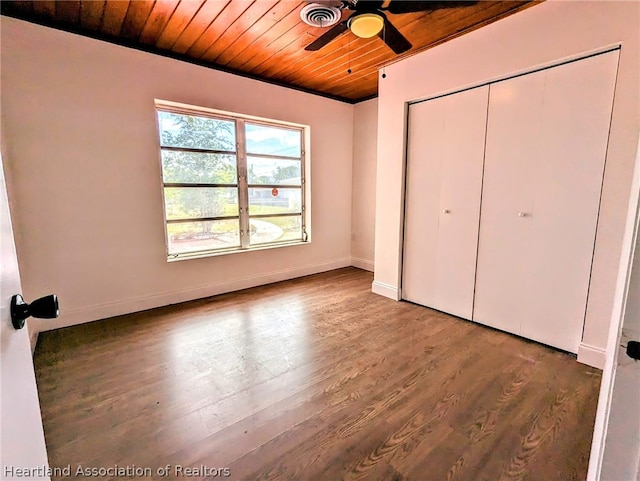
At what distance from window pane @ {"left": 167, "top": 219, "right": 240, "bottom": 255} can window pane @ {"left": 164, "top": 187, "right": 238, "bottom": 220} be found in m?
0.11

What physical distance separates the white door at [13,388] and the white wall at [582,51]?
9.95ft

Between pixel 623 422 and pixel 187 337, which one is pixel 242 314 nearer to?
pixel 187 337

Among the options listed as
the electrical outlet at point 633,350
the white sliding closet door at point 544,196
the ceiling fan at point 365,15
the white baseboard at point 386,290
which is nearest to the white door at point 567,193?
the white sliding closet door at point 544,196

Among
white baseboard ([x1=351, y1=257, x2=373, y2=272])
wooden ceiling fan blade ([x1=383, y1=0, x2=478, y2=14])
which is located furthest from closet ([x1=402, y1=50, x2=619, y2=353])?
white baseboard ([x1=351, y1=257, x2=373, y2=272])

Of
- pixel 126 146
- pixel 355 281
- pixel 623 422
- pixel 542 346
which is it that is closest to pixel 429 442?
pixel 623 422

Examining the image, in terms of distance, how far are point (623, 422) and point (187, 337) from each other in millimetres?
2760

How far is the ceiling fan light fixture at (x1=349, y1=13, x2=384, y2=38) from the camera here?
192cm

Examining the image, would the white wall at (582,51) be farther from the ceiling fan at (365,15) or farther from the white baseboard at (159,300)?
the white baseboard at (159,300)

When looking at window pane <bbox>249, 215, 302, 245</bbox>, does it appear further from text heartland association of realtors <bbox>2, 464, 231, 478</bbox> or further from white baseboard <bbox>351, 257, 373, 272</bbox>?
text heartland association of realtors <bbox>2, 464, 231, 478</bbox>

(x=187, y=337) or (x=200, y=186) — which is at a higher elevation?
(x=200, y=186)

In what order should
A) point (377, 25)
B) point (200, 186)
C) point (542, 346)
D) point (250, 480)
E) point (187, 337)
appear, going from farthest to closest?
point (200, 186) → point (187, 337) → point (542, 346) → point (377, 25) → point (250, 480)

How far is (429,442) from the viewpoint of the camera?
1547 millimetres

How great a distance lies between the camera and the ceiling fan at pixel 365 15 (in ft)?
6.05

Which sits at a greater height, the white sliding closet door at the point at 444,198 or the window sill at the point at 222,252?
the white sliding closet door at the point at 444,198
